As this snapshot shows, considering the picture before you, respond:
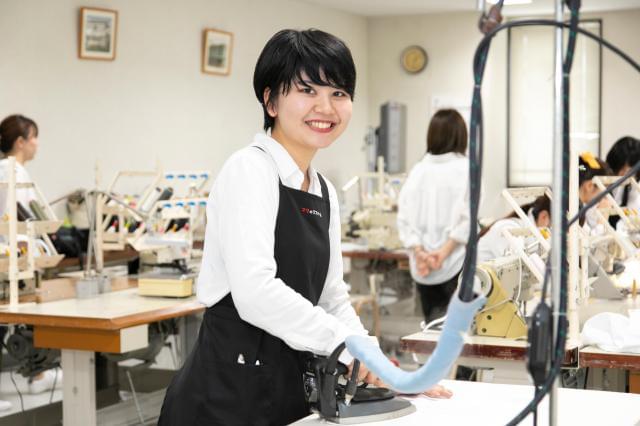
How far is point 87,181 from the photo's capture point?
22.2ft

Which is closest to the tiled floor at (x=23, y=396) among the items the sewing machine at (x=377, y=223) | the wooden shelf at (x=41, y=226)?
the wooden shelf at (x=41, y=226)

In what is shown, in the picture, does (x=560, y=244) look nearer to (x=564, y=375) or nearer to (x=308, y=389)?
(x=308, y=389)

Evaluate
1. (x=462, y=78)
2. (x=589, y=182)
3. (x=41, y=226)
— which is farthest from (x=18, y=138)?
(x=462, y=78)

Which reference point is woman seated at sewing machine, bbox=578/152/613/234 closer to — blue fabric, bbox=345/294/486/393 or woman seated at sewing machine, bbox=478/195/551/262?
woman seated at sewing machine, bbox=478/195/551/262

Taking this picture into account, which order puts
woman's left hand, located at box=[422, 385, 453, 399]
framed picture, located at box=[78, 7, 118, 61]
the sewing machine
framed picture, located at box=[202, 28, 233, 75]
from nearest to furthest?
1. woman's left hand, located at box=[422, 385, 453, 399]
2. the sewing machine
3. framed picture, located at box=[78, 7, 118, 61]
4. framed picture, located at box=[202, 28, 233, 75]

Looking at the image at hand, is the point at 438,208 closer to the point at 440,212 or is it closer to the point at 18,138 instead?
the point at 440,212

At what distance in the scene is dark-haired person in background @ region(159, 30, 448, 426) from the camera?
5.66 ft

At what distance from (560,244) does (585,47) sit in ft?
30.3

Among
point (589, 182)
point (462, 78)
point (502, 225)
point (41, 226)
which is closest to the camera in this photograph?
point (502, 225)

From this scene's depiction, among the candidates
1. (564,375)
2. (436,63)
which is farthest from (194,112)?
(564,375)

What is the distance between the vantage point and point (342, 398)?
1688 millimetres

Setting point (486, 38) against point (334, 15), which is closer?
point (486, 38)

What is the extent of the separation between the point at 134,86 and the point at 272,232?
5780 mm

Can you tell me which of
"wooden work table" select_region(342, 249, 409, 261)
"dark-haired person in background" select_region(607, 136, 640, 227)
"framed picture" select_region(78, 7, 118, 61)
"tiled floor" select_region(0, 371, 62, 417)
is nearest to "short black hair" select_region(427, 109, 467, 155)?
"dark-haired person in background" select_region(607, 136, 640, 227)
